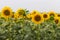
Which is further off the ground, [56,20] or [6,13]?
[6,13]

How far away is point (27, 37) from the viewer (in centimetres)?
228

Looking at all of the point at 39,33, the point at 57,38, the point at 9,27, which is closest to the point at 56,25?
the point at 57,38

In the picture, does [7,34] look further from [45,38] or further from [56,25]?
[56,25]

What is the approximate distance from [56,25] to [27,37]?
1.38ft

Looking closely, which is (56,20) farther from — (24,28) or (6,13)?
(6,13)

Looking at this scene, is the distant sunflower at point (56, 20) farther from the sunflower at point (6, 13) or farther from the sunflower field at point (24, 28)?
the sunflower at point (6, 13)

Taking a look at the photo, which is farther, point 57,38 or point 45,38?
point 57,38

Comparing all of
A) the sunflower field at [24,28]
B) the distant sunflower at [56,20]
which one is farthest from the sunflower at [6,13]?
the distant sunflower at [56,20]

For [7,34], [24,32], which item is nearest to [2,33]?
[7,34]

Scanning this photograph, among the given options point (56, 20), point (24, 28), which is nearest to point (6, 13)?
point (24, 28)

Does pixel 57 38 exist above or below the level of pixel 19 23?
below

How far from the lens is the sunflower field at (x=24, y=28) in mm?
2309

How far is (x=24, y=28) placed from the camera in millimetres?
2330

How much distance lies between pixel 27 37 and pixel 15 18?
1.03 ft
